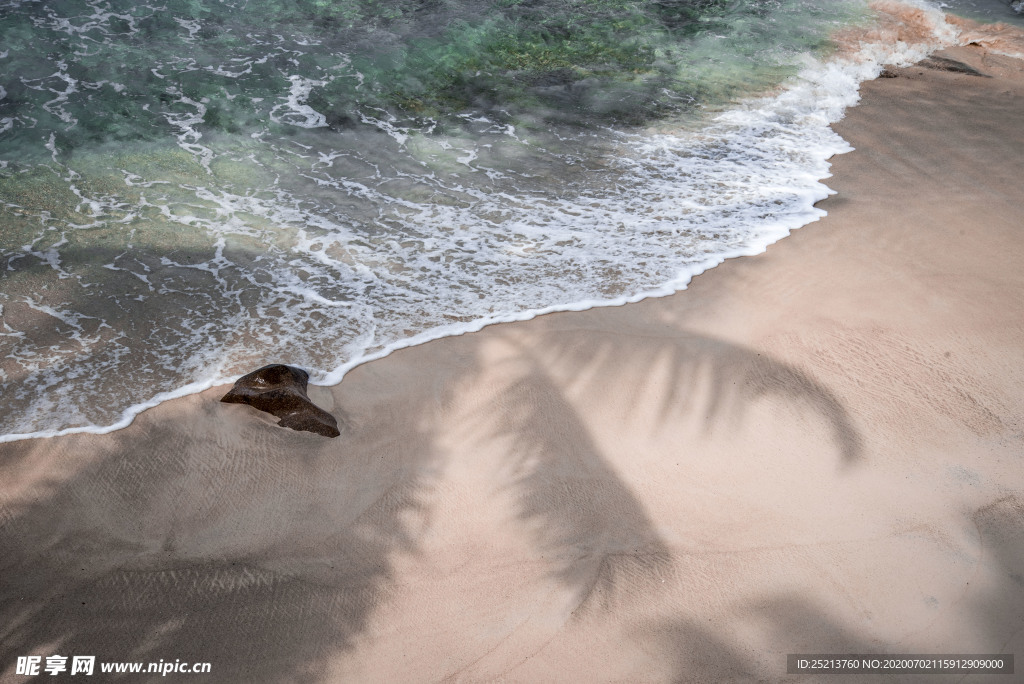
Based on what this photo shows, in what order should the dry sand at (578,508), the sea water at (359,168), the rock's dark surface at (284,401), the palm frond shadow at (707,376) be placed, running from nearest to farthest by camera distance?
the dry sand at (578,508) < the rock's dark surface at (284,401) < the palm frond shadow at (707,376) < the sea water at (359,168)

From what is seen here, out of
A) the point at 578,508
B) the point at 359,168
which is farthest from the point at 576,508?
the point at 359,168

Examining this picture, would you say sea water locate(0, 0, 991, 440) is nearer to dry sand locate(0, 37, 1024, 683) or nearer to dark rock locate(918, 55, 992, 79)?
dark rock locate(918, 55, 992, 79)

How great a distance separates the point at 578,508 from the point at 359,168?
4081mm

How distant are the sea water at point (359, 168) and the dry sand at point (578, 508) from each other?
461mm

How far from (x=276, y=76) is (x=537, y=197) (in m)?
3.71

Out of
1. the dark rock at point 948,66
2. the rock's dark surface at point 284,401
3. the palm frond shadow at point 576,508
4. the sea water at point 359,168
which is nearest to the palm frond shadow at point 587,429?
the palm frond shadow at point 576,508

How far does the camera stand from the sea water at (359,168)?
160 inches

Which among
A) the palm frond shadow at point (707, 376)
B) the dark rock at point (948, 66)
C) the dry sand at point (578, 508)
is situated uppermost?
the dark rock at point (948, 66)

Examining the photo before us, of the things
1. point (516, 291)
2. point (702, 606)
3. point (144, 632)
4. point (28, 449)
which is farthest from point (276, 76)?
point (702, 606)

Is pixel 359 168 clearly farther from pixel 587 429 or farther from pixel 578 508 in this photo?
pixel 578 508

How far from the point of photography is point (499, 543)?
2867 mm

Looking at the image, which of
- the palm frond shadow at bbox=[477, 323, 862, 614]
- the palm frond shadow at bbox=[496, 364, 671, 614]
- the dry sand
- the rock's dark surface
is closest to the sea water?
the rock's dark surface

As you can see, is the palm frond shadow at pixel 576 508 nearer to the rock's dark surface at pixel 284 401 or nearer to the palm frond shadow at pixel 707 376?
the palm frond shadow at pixel 707 376

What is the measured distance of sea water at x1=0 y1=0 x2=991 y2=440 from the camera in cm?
406
